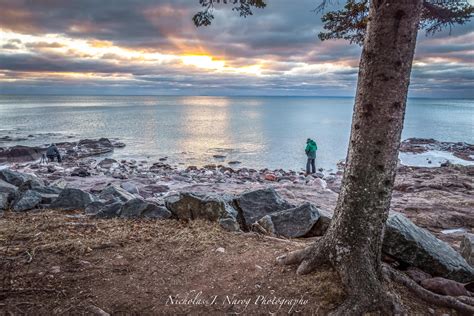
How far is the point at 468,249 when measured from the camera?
20.1ft

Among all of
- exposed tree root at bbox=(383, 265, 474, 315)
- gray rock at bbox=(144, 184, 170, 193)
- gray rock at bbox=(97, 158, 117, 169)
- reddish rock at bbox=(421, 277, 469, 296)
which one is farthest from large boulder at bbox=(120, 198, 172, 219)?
gray rock at bbox=(97, 158, 117, 169)

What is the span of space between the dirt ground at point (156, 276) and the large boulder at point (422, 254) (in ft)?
3.48

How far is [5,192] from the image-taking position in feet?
29.4

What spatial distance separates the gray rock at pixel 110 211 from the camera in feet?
24.9

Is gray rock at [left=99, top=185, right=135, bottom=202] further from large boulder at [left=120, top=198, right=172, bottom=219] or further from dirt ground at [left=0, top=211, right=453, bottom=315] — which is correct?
dirt ground at [left=0, top=211, right=453, bottom=315]

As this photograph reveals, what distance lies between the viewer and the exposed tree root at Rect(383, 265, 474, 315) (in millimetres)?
4043

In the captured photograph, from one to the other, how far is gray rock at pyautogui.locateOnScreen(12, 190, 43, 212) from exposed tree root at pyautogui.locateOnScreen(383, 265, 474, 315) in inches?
315

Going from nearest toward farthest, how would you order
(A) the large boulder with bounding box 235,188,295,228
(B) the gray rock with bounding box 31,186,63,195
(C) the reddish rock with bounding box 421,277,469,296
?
(C) the reddish rock with bounding box 421,277,469,296
(A) the large boulder with bounding box 235,188,295,228
(B) the gray rock with bounding box 31,186,63,195

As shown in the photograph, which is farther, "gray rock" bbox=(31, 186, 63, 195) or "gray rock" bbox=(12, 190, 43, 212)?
"gray rock" bbox=(31, 186, 63, 195)

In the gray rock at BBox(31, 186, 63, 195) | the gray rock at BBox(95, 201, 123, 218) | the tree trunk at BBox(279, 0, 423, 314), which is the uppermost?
the tree trunk at BBox(279, 0, 423, 314)

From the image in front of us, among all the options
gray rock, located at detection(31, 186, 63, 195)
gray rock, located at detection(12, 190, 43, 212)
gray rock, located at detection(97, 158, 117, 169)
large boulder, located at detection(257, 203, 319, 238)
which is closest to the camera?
large boulder, located at detection(257, 203, 319, 238)

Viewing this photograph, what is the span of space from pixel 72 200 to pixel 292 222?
5.54m

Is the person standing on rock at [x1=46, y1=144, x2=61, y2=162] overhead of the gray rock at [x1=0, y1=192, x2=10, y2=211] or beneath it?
beneath

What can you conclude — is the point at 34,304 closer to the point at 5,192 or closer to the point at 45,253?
the point at 45,253
